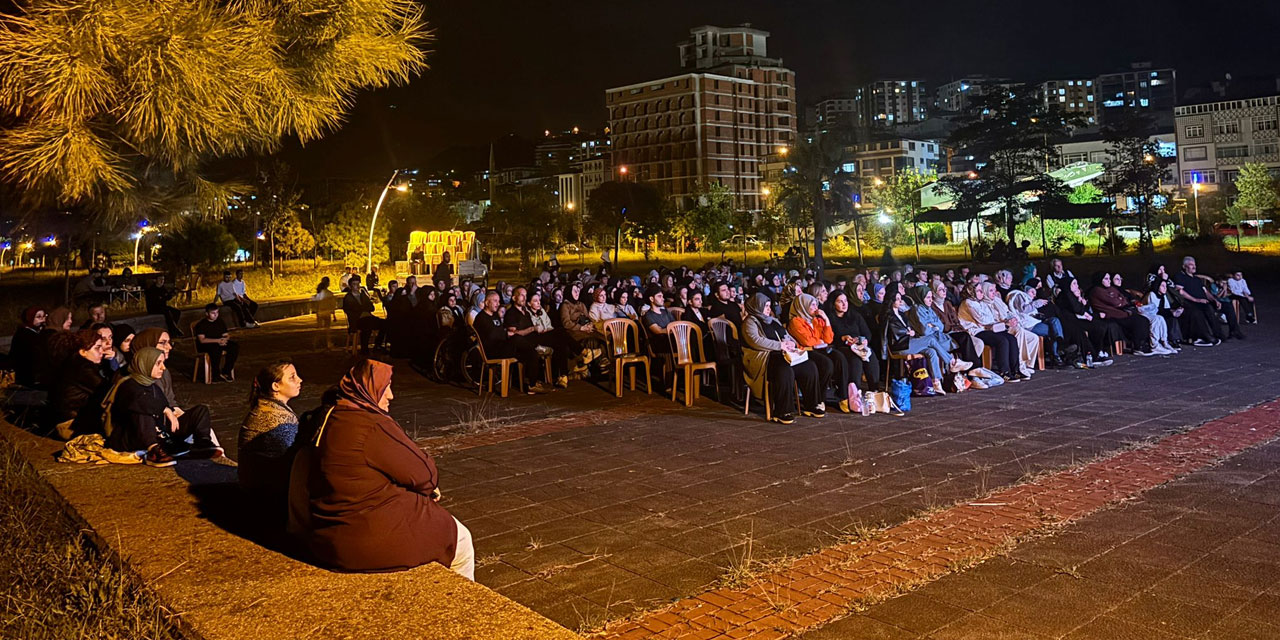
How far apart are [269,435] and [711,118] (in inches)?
4778

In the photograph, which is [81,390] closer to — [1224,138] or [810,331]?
[810,331]

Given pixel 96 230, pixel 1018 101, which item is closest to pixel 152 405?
pixel 96 230

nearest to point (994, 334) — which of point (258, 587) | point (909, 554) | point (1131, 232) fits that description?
point (909, 554)

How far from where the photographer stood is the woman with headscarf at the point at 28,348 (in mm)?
9905

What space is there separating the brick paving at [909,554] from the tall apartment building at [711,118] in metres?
117

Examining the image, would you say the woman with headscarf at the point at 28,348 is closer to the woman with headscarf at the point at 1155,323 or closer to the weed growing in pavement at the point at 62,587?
the weed growing in pavement at the point at 62,587

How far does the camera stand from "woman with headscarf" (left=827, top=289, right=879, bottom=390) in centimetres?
1040

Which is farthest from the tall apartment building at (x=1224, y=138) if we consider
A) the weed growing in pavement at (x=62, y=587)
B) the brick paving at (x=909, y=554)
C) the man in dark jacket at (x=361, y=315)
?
the weed growing in pavement at (x=62, y=587)

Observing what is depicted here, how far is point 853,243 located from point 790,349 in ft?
204

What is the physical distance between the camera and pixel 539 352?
12.2 meters

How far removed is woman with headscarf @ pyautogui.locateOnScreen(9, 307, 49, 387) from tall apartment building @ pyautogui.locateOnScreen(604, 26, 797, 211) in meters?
114

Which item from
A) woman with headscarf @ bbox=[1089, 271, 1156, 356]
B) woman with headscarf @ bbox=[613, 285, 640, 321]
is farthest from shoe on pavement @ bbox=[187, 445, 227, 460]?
woman with headscarf @ bbox=[1089, 271, 1156, 356]

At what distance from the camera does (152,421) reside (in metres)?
6.53

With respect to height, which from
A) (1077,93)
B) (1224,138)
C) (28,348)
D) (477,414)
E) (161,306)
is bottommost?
(477,414)
